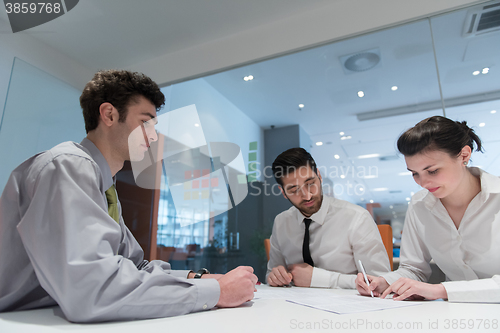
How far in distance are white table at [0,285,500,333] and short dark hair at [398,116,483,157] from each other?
2.54 ft

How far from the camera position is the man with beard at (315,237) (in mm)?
1688

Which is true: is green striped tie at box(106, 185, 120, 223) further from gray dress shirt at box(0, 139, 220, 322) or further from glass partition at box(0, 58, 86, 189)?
glass partition at box(0, 58, 86, 189)

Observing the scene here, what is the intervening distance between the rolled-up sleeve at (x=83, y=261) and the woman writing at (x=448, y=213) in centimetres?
84

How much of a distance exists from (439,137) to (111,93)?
1441 mm

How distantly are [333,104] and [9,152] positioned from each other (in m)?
3.04

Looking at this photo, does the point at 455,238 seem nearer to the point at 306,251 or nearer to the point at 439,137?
the point at 439,137

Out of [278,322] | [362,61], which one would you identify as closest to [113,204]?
[278,322]

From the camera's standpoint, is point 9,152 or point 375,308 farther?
point 9,152

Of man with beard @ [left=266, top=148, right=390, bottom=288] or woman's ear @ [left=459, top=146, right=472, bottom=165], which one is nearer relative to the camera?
woman's ear @ [left=459, top=146, right=472, bottom=165]

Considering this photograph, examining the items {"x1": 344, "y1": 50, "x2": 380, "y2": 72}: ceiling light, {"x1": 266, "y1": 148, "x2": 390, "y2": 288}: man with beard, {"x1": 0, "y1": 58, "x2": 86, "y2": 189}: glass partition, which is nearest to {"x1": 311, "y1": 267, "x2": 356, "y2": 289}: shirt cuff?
{"x1": 266, "y1": 148, "x2": 390, "y2": 288}: man with beard

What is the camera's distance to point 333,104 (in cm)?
285

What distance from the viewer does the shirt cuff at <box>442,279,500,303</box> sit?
99 centimetres

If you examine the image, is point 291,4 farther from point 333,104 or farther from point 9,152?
point 9,152

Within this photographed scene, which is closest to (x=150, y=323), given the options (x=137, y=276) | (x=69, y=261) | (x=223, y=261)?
(x=137, y=276)
